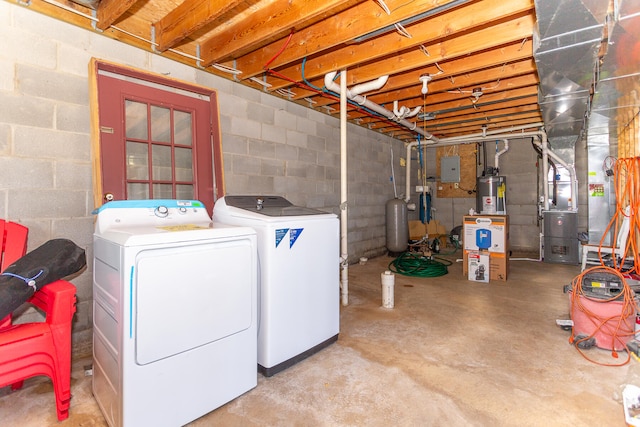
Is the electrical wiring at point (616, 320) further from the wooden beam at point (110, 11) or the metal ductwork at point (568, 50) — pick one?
the wooden beam at point (110, 11)

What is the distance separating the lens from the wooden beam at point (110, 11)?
1941 mm

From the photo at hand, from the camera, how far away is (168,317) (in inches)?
56.7

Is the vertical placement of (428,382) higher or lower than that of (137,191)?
lower

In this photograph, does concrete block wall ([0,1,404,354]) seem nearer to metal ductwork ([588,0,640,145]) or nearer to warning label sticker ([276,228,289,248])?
warning label sticker ([276,228,289,248])

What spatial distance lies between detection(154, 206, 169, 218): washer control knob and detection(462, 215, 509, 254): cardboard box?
363 cm

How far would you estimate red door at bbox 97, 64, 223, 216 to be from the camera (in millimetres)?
2262

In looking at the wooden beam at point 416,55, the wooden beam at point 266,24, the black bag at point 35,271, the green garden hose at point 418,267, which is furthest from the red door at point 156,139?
the green garden hose at point 418,267

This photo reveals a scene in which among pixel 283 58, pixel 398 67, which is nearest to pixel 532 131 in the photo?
pixel 398 67

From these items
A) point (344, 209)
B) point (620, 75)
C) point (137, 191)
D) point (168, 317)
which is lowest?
point (168, 317)

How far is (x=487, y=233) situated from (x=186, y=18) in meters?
3.88

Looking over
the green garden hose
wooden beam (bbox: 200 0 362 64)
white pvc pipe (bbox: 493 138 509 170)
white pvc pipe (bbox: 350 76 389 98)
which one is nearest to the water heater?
white pvc pipe (bbox: 493 138 509 170)

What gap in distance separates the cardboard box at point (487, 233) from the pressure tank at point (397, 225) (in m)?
1.35

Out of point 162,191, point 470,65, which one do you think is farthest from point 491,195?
point 162,191

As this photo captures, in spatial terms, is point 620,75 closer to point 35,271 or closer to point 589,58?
point 589,58
